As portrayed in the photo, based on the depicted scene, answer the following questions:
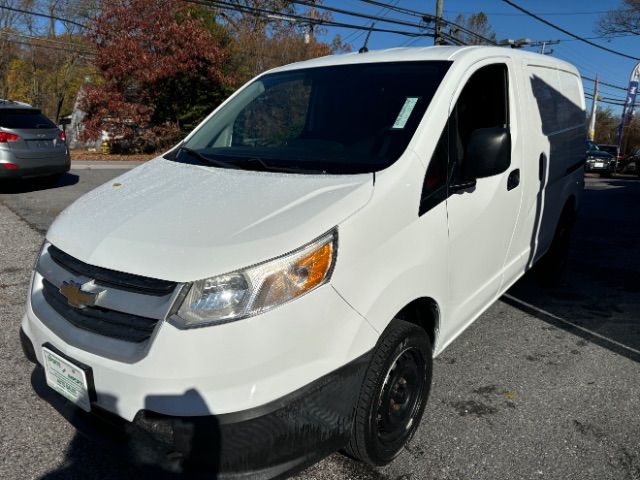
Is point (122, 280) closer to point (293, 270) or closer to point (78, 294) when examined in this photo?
point (78, 294)

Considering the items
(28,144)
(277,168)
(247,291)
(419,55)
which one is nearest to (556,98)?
(419,55)

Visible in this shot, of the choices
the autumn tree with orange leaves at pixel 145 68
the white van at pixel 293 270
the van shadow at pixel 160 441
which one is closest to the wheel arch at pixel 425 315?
the white van at pixel 293 270

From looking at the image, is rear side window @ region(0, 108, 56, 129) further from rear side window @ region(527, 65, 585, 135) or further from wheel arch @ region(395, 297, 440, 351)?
wheel arch @ region(395, 297, 440, 351)

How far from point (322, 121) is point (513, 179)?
1.24m

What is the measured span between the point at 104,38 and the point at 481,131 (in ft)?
63.1

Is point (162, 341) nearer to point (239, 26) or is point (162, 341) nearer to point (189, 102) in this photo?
point (189, 102)

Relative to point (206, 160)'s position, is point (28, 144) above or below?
below

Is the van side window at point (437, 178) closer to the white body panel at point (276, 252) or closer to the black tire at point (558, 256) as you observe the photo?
the white body panel at point (276, 252)

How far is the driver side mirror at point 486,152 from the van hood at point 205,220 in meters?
0.64

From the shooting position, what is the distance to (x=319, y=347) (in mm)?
1827

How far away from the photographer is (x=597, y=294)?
16.1 feet

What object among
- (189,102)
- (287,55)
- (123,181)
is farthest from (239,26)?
(123,181)

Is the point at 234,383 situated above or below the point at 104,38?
below

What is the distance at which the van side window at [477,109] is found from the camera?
2.65 m
